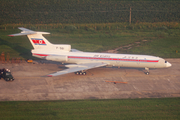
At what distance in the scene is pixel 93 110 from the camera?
2375cm

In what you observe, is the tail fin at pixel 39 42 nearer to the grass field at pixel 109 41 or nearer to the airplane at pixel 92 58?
the airplane at pixel 92 58

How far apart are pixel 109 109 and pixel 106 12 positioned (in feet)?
214

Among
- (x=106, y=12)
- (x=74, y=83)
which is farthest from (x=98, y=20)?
(x=74, y=83)

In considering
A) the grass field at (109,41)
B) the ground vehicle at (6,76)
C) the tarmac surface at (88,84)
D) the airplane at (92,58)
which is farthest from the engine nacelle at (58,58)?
the grass field at (109,41)

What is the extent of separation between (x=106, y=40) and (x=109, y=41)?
1.10 meters

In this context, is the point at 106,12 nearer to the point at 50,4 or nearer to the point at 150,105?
the point at 50,4

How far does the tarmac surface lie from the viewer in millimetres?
27542

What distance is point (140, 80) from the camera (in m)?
33.1

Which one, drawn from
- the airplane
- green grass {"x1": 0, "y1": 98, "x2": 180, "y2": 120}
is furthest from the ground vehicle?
green grass {"x1": 0, "y1": 98, "x2": 180, "y2": 120}

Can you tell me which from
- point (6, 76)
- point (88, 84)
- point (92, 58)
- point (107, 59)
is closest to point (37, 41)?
point (6, 76)

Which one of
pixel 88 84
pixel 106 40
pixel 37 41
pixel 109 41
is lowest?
pixel 88 84

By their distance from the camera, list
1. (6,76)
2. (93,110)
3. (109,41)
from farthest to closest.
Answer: (109,41) < (6,76) < (93,110)

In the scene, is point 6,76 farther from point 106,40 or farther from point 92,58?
point 106,40

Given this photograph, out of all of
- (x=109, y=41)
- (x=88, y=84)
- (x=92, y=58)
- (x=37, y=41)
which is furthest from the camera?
(x=109, y=41)
